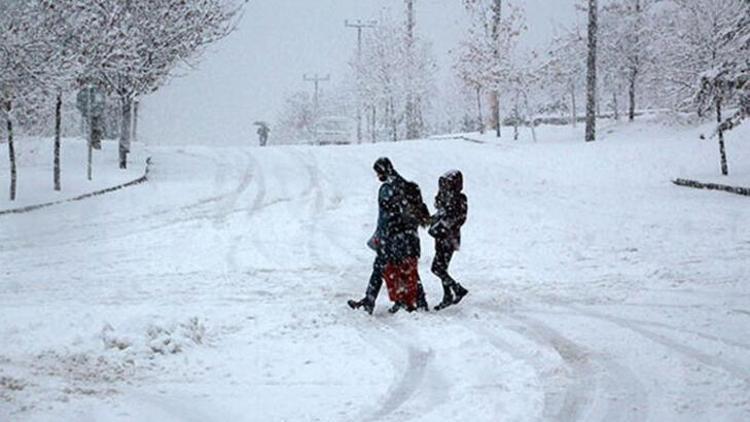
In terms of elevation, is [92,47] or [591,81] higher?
[591,81]

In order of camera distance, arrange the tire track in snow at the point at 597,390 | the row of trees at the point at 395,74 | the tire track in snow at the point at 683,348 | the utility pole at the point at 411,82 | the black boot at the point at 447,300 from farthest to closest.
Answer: the row of trees at the point at 395,74 < the utility pole at the point at 411,82 < the black boot at the point at 447,300 < the tire track in snow at the point at 683,348 < the tire track in snow at the point at 597,390

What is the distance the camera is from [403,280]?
883 centimetres

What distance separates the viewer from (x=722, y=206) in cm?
1628

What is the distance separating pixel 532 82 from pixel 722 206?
60.6 feet

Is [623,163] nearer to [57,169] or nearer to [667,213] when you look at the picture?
[667,213]

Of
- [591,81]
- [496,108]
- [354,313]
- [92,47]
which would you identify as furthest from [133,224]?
[496,108]

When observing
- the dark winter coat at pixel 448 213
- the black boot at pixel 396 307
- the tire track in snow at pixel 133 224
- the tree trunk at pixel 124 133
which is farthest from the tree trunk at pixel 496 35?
the black boot at pixel 396 307

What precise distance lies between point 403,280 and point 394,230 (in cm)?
60

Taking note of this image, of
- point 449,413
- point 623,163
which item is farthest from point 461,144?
point 449,413

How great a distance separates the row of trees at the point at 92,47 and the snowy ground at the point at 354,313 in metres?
3.09

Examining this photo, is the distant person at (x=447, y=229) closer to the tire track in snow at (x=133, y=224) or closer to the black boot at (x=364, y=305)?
the black boot at (x=364, y=305)

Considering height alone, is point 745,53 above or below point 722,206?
above

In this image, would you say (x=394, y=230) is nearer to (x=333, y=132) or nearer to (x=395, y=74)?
(x=333, y=132)

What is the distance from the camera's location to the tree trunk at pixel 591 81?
1140 inches
